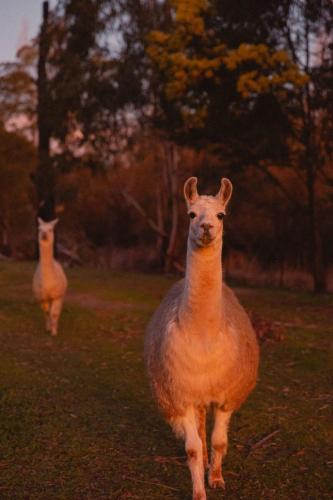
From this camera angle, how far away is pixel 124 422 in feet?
19.4

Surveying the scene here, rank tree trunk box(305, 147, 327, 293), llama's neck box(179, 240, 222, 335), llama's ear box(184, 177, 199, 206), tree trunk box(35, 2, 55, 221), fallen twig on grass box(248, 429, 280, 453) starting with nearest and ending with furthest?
llama's neck box(179, 240, 222, 335) < llama's ear box(184, 177, 199, 206) < fallen twig on grass box(248, 429, 280, 453) < tree trunk box(305, 147, 327, 293) < tree trunk box(35, 2, 55, 221)

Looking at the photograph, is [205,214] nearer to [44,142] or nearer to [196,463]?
[196,463]

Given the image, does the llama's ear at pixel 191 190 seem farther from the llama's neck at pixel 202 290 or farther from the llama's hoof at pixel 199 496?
the llama's hoof at pixel 199 496

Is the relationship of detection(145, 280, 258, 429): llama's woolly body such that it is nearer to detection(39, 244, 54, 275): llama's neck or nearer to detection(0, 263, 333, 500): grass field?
detection(0, 263, 333, 500): grass field

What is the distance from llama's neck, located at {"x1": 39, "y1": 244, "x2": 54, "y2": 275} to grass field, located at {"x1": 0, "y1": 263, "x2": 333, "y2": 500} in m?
1.04

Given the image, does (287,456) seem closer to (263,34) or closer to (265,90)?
(265,90)

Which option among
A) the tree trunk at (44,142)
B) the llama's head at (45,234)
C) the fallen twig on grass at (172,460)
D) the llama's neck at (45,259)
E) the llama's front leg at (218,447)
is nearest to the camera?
the llama's front leg at (218,447)

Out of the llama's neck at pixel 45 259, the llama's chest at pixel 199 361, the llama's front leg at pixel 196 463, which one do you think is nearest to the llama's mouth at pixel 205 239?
the llama's chest at pixel 199 361

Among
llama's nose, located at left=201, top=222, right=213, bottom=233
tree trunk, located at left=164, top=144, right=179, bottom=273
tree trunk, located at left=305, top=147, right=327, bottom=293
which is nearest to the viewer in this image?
llama's nose, located at left=201, top=222, right=213, bottom=233

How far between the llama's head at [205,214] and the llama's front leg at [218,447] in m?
1.40

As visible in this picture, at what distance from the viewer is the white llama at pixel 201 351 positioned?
3.79m

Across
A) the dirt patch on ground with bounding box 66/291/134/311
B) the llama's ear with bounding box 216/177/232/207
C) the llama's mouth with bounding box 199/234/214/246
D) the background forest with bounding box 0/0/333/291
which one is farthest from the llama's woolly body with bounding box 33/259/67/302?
the llama's mouth with bounding box 199/234/214/246

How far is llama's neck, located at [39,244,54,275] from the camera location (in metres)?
10.5

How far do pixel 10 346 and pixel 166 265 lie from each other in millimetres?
13165
